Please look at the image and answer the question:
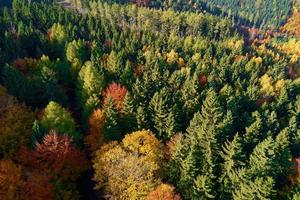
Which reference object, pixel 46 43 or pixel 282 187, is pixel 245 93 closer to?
pixel 282 187

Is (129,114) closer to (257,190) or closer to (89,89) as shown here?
(89,89)

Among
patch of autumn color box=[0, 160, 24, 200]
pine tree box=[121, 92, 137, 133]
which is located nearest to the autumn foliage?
patch of autumn color box=[0, 160, 24, 200]

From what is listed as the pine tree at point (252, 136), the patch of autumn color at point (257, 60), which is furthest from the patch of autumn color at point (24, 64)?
→ the patch of autumn color at point (257, 60)

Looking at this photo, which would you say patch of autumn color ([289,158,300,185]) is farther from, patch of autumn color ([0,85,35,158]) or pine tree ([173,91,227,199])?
patch of autumn color ([0,85,35,158])

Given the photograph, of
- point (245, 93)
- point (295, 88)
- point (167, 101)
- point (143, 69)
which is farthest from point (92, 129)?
point (295, 88)

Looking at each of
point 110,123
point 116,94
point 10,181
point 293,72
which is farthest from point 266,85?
point 10,181

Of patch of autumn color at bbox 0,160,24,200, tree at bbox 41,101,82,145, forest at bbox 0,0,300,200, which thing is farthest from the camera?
tree at bbox 41,101,82,145
